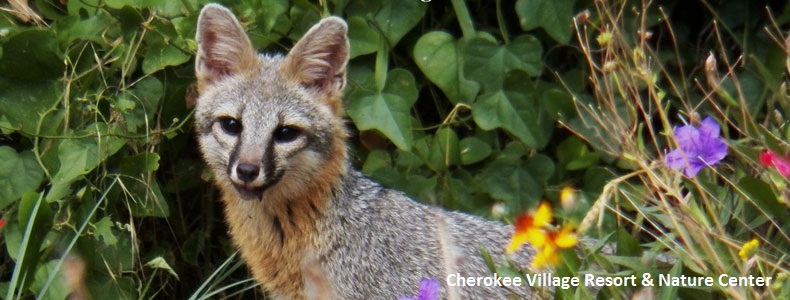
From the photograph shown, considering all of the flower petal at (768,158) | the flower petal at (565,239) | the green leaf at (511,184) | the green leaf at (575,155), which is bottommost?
the green leaf at (511,184)

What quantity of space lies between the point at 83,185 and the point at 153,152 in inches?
11.0

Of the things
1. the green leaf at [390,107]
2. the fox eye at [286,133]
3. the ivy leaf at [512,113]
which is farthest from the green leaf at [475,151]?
the fox eye at [286,133]

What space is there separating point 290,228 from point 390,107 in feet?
2.40

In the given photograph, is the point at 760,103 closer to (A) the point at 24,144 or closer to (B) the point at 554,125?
(B) the point at 554,125

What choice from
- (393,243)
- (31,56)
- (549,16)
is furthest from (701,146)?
(31,56)

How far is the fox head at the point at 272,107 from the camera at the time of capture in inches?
155

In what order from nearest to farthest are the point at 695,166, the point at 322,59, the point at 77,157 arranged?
the point at 695,166, the point at 322,59, the point at 77,157

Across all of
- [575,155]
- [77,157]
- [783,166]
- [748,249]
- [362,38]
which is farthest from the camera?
[575,155]

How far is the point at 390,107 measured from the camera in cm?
459

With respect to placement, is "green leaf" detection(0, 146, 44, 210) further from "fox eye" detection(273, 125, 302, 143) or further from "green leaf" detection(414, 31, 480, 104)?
"green leaf" detection(414, 31, 480, 104)

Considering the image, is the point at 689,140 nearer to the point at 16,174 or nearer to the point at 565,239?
the point at 565,239

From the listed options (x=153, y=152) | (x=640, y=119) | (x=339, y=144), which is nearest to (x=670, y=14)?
(x=640, y=119)

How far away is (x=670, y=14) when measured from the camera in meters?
5.29

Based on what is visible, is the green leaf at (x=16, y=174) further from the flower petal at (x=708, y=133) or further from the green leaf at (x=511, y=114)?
the flower petal at (x=708, y=133)
